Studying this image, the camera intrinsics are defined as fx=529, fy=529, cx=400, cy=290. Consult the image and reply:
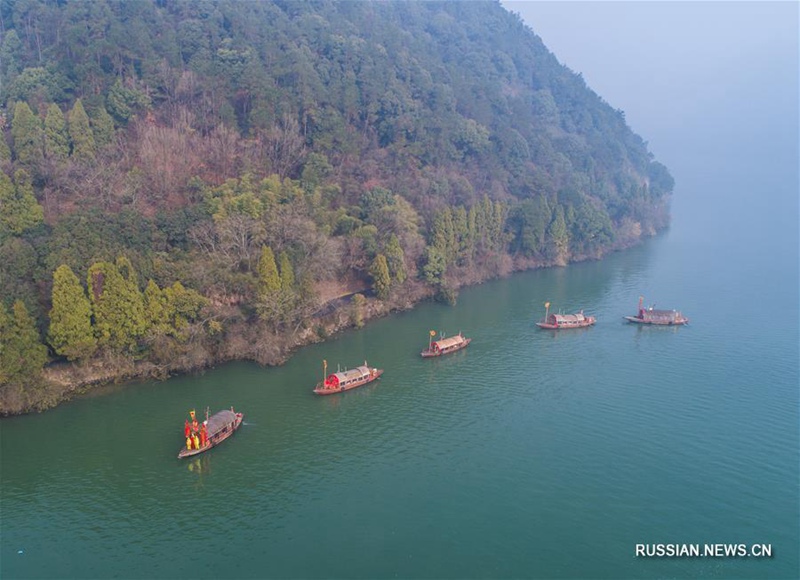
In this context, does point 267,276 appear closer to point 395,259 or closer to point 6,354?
point 395,259

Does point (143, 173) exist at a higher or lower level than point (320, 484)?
higher

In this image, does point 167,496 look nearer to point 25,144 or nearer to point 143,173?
point 143,173

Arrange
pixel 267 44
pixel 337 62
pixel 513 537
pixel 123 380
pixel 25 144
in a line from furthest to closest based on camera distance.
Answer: pixel 337 62 < pixel 267 44 < pixel 25 144 < pixel 123 380 < pixel 513 537

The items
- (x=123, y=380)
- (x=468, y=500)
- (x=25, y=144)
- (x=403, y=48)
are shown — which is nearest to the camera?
(x=468, y=500)

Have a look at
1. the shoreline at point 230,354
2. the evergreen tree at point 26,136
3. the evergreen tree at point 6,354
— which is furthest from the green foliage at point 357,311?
the evergreen tree at point 26,136

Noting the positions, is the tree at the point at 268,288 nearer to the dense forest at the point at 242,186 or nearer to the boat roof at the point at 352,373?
the dense forest at the point at 242,186

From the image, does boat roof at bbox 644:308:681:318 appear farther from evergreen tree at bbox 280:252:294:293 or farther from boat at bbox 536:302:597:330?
evergreen tree at bbox 280:252:294:293

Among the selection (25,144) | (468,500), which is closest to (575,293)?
(468,500)
